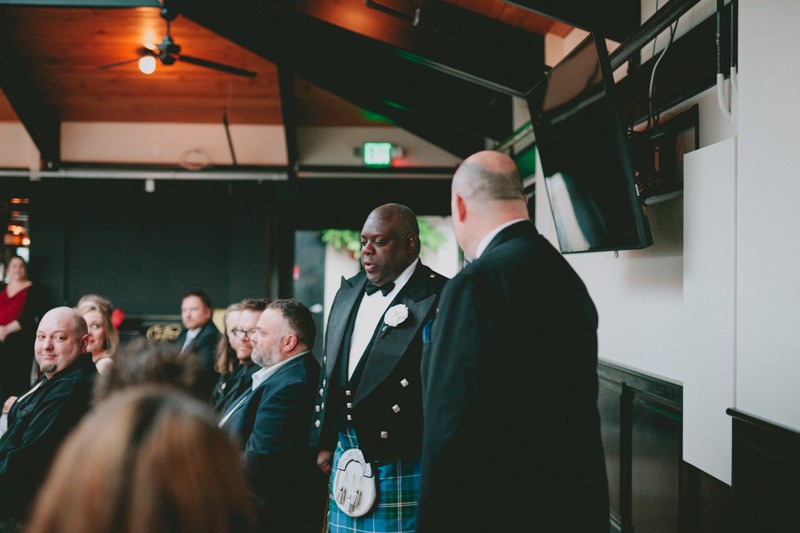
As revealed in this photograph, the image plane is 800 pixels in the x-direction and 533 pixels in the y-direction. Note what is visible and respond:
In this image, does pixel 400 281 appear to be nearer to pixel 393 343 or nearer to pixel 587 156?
pixel 393 343

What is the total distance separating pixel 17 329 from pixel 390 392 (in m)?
5.88

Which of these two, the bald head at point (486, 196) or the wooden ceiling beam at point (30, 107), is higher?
the wooden ceiling beam at point (30, 107)

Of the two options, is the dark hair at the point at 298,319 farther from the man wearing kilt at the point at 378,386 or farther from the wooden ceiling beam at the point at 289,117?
the wooden ceiling beam at the point at 289,117

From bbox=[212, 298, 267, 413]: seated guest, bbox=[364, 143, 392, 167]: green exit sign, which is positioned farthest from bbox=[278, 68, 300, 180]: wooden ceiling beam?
bbox=[212, 298, 267, 413]: seated guest

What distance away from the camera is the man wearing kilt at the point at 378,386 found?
7.01ft

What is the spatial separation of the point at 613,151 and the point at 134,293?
21.2 feet

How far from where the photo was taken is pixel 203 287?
7.64 metres

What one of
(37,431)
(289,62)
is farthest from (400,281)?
(289,62)

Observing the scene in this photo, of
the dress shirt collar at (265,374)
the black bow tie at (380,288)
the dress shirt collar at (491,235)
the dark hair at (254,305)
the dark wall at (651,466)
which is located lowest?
the dark wall at (651,466)

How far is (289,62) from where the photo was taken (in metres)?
5.41

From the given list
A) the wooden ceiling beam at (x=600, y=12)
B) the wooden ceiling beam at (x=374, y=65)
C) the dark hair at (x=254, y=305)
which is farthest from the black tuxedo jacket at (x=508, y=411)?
the wooden ceiling beam at (x=374, y=65)

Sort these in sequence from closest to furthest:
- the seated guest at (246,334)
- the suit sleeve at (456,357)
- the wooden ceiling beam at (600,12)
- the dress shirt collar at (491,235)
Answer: the suit sleeve at (456,357), the dress shirt collar at (491,235), the wooden ceiling beam at (600,12), the seated guest at (246,334)

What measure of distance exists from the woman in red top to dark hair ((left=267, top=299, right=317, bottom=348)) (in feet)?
15.9

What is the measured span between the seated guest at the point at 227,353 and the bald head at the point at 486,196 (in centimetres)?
243
